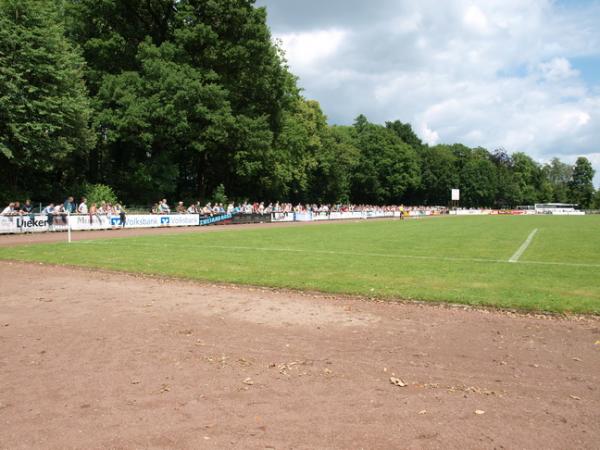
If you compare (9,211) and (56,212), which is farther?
(56,212)

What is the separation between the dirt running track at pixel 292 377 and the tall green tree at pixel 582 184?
189588 mm

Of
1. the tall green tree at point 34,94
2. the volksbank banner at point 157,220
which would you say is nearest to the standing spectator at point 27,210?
the tall green tree at point 34,94

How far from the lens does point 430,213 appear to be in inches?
4018

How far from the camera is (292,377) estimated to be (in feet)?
19.0

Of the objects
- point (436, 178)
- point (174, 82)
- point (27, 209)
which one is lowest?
point (27, 209)

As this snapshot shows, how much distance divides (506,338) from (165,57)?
44.6 meters

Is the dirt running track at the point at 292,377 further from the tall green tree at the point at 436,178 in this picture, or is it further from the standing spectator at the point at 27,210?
the tall green tree at the point at 436,178

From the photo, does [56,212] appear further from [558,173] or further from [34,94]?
[558,173]

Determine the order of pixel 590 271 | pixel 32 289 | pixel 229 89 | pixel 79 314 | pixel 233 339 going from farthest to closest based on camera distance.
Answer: pixel 229 89 < pixel 590 271 < pixel 32 289 < pixel 79 314 < pixel 233 339

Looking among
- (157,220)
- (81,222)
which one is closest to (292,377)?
(81,222)

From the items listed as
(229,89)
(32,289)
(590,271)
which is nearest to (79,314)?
(32,289)

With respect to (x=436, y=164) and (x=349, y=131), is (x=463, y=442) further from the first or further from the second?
(x=436, y=164)

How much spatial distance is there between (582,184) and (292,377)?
202m

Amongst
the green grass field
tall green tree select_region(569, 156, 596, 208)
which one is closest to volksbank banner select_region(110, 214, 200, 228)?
the green grass field
